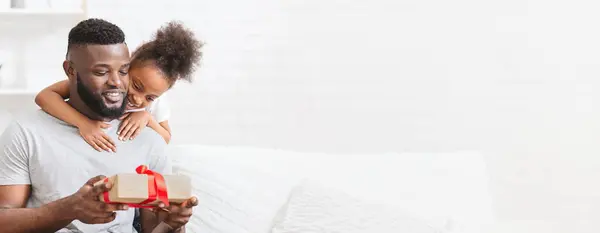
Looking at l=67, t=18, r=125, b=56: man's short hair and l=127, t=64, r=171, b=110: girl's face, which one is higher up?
l=67, t=18, r=125, b=56: man's short hair

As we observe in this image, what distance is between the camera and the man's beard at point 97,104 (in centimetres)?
195

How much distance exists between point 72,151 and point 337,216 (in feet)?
2.37

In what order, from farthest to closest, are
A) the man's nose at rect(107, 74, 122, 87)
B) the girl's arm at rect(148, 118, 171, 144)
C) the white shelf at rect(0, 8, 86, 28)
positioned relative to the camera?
the white shelf at rect(0, 8, 86, 28), the girl's arm at rect(148, 118, 171, 144), the man's nose at rect(107, 74, 122, 87)

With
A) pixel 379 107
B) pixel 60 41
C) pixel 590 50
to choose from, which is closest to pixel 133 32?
pixel 60 41

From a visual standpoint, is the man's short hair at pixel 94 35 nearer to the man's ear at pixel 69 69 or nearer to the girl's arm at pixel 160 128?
the man's ear at pixel 69 69

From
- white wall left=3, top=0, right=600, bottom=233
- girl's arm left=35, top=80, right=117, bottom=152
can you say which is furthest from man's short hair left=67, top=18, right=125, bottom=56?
white wall left=3, top=0, right=600, bottom=233

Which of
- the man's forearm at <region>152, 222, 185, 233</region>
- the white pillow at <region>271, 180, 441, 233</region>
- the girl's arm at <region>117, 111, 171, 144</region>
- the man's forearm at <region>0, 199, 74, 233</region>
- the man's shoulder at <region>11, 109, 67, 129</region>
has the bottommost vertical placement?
the white pillow at <region>271, 180, 441, 233</region>

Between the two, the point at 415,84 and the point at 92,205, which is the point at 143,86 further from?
the point at 415,84

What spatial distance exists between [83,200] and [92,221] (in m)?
0.06

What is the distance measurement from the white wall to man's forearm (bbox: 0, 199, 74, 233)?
1.25 meters

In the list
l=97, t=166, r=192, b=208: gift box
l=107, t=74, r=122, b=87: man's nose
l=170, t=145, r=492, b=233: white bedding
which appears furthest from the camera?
l=170, t=145, r=492, b=233: white bedding

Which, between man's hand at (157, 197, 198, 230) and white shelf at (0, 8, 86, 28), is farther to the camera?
white shelf at (0, 8, 86, 28)

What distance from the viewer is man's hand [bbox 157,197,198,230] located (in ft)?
6.00

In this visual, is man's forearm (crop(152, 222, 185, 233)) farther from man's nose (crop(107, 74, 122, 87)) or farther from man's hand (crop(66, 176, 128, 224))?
man's nose (crop(107, 74, 122, 87))
